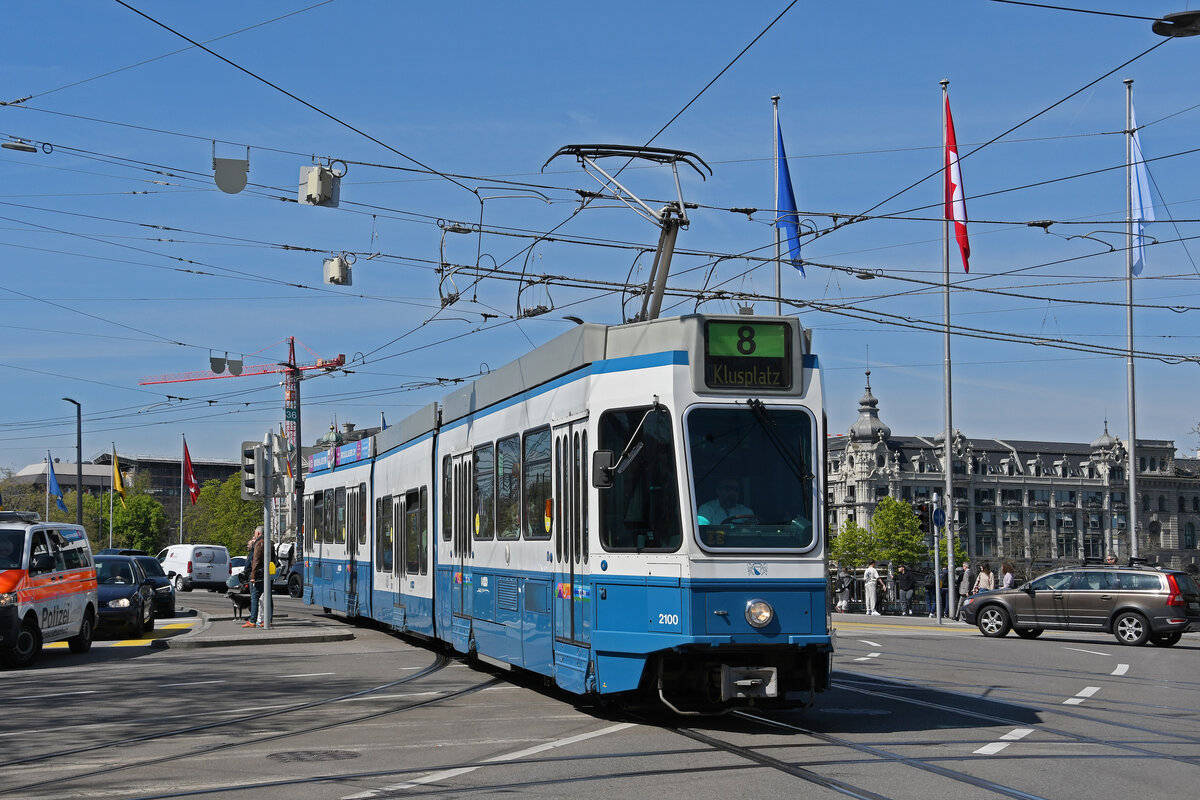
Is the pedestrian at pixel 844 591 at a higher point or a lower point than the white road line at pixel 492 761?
lower

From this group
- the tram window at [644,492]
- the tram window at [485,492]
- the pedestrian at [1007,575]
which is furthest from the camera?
the pedestrian at [1007,575]

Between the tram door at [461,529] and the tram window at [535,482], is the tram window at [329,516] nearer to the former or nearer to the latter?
the tram door at [461,529]

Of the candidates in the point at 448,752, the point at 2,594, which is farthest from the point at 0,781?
the point at 2,594

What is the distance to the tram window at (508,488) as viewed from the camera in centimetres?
1378

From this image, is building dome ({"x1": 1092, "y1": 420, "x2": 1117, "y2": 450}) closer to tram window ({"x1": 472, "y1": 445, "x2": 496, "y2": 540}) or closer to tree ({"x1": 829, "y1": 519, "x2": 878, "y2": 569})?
tree ({"x1": 829, "y1": 519, "x2": 878, "y2": 569})

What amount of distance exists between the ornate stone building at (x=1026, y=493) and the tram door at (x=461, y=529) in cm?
13133

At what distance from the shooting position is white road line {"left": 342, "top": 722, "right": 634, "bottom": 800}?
326 inches

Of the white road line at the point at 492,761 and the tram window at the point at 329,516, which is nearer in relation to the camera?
the white road line at the point at 492,761

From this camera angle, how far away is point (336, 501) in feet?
88.0

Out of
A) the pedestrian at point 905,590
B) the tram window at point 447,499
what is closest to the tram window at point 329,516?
the tram window at point 447,499

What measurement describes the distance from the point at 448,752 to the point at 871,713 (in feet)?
14.1

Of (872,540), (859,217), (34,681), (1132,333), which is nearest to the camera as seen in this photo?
(34,681)

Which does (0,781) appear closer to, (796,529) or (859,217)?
(796,529)

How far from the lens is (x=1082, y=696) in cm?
1436
